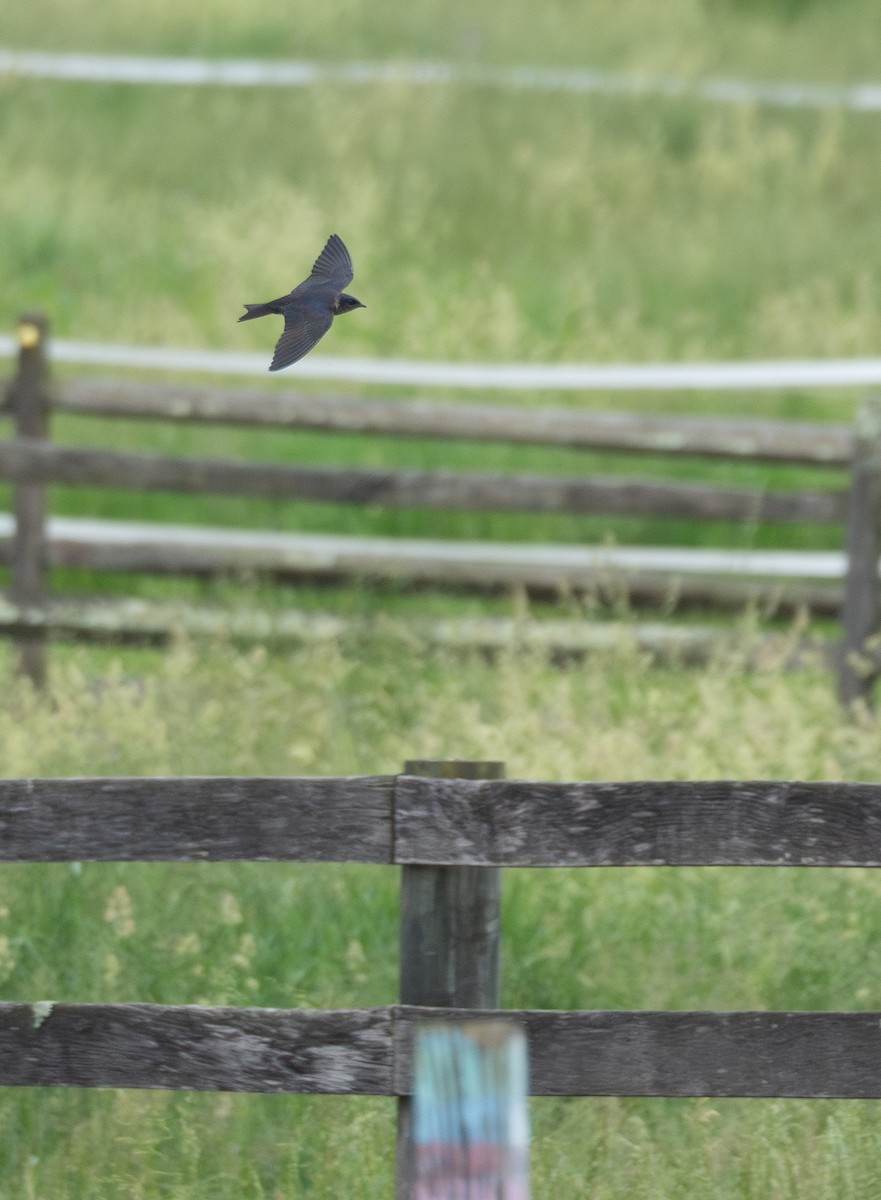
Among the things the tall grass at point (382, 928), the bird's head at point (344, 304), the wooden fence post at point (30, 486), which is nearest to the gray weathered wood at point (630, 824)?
the tall grass at point (382, 928)

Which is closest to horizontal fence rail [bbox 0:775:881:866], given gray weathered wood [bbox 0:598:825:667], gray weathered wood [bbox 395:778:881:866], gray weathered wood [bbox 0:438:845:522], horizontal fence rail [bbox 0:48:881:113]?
gray weathered wood [bbox 395:778:881:866]

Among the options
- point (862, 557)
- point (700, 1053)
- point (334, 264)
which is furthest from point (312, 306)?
point (862, 557)

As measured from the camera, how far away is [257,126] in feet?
43.3

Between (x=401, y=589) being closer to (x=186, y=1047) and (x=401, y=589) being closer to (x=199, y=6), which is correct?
(x=186, y=1047)

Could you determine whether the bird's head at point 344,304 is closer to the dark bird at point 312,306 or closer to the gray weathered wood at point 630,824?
the dark bird at point 312,306

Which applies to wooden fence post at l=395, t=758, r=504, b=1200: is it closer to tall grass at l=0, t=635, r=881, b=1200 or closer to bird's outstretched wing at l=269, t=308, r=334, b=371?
tall grass at l=0, t=635, r=881, b=1200

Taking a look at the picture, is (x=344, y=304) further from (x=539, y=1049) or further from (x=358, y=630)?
(x=358, y=630)

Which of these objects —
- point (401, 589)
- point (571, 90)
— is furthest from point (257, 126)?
point (401, 589)

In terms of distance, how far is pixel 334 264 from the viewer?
3.71 meters

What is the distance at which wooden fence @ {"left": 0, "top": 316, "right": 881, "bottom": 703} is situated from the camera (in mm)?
6770

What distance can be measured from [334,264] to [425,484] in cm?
316

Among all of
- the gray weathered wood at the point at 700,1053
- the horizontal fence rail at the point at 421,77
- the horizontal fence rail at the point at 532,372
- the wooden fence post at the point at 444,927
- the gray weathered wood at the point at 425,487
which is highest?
the horizontal fence rail at the point at 421,77

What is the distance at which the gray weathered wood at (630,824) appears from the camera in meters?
3.09

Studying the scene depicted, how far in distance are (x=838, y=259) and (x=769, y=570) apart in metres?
4.46
